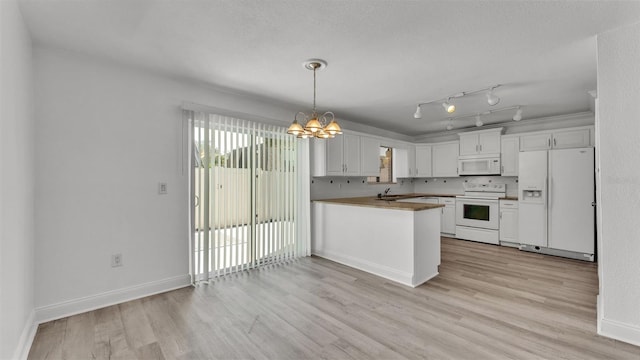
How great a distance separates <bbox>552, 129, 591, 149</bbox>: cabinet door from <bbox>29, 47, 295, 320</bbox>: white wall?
19.1ft

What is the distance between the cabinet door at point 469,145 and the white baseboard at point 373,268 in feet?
12.2

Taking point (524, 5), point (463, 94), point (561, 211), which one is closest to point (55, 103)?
point (524, 5)

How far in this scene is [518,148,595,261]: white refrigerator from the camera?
409cm

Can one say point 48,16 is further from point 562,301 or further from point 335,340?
point 562,301

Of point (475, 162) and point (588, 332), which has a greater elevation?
point (475, 162)

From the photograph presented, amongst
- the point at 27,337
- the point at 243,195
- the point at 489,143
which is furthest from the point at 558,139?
the point at 27,337

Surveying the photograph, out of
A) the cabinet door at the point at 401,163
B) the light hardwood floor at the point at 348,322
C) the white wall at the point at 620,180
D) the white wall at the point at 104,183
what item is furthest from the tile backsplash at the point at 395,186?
the white wall at the point at 620,180

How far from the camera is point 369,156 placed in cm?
521

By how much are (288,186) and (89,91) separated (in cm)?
251

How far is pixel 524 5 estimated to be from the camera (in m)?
1.85

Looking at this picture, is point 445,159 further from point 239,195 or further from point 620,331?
point 239,195

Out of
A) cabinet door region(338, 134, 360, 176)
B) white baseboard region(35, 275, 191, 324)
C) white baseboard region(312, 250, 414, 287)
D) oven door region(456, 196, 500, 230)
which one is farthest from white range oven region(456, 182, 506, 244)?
white baseboard region(35, 275, 191, 324)

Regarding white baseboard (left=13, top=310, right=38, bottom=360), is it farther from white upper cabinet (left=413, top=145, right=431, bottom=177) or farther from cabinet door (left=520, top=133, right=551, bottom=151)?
cabinet door (left=520, top=133, right=551, bottom=151)

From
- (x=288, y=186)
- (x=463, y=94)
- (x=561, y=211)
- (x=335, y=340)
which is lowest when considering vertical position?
(x=335, y=340)
